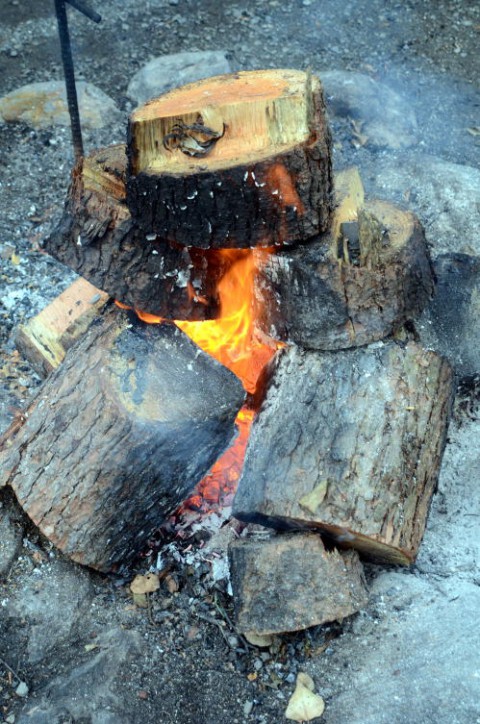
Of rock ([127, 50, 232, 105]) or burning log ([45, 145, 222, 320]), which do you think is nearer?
burning log ([45, 145, 222, 320])

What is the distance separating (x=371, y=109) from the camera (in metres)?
5.16

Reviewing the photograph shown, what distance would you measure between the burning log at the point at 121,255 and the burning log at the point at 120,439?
0.13m

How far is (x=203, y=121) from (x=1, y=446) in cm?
152

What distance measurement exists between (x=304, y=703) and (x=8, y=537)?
128cm

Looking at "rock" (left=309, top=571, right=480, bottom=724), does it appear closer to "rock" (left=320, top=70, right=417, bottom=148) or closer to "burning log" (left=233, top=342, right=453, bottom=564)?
"burning log" (left=233, top=342, right=453, bottom=564)

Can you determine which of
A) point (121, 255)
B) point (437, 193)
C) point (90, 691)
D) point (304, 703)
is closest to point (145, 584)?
point (90, 691)

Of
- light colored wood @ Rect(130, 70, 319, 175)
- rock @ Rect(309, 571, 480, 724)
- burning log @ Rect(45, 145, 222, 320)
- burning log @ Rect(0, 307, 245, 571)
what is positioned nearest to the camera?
rock @ Rect(309, 571, 480, 724)

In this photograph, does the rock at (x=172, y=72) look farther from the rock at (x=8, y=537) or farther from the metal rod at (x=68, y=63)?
the rock at (x=8, y=537)

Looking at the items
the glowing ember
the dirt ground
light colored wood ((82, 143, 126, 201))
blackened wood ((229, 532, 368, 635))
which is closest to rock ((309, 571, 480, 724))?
the dirt ground

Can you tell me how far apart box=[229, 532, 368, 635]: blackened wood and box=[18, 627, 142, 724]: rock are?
45 cm

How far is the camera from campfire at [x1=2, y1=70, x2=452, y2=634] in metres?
2.55

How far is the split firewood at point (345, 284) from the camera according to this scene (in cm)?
276

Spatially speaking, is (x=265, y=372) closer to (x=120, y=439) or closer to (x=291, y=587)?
(x=120, y=439)

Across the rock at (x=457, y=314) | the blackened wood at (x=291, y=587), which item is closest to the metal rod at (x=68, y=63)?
the rock at (x=457, y=314)
